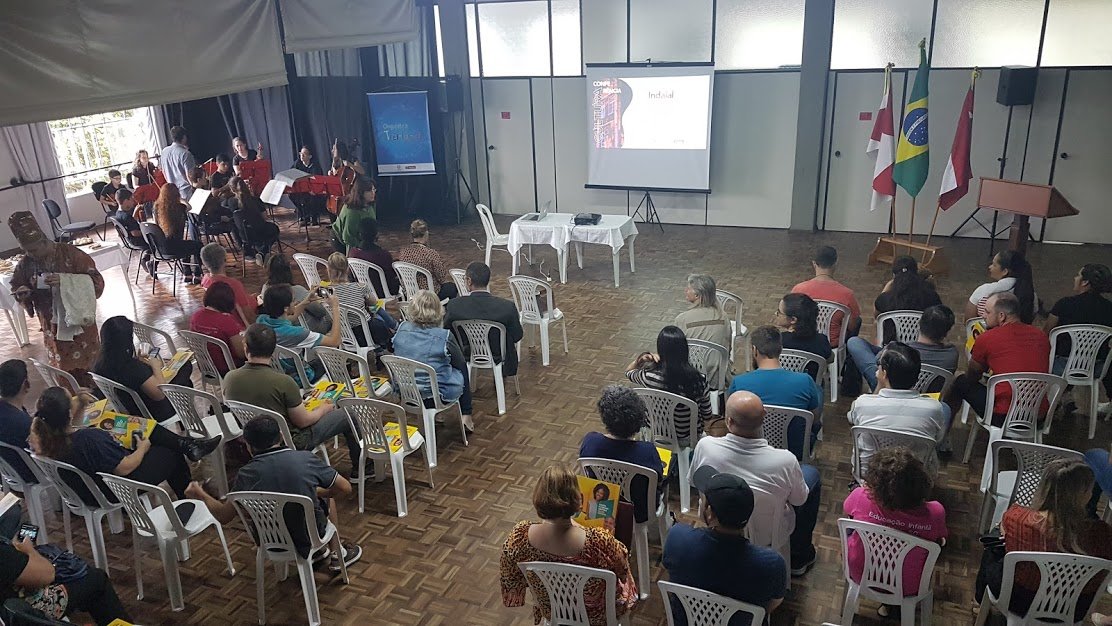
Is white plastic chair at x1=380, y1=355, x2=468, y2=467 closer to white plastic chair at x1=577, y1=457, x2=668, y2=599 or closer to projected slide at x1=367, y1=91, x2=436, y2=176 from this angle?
white plastic chair at x1=577, y1=457, x2=668, y2=599

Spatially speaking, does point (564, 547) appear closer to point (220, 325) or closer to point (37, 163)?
point (220, 325)

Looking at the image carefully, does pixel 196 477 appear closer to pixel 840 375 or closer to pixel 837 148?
pixel 840 375

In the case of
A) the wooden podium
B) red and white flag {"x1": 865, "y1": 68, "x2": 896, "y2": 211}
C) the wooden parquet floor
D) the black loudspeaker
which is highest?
the black loudspeaker

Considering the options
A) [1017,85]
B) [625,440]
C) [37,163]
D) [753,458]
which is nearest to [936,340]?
[753,458]

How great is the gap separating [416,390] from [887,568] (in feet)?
9.27

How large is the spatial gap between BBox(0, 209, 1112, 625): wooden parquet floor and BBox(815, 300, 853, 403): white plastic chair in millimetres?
258

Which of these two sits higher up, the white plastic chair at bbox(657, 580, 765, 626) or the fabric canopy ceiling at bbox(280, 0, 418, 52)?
the fabric canopy ceiling at bbox(280, 0, 418, 52)

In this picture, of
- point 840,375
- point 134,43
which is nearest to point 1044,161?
point 840,375

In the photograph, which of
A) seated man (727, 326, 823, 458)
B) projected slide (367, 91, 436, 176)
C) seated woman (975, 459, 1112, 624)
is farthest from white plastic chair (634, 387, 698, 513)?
projected slide (367, 91, 436, 176)

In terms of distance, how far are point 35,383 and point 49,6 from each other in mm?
3349

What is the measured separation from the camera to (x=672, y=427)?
408 cm

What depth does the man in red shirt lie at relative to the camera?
14.3 feet

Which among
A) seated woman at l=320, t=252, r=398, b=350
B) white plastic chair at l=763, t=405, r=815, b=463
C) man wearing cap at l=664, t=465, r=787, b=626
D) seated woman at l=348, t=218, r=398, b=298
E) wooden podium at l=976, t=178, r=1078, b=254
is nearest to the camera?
man wearing cap at l=664, t=465, r=787, b=626

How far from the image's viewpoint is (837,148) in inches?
394
